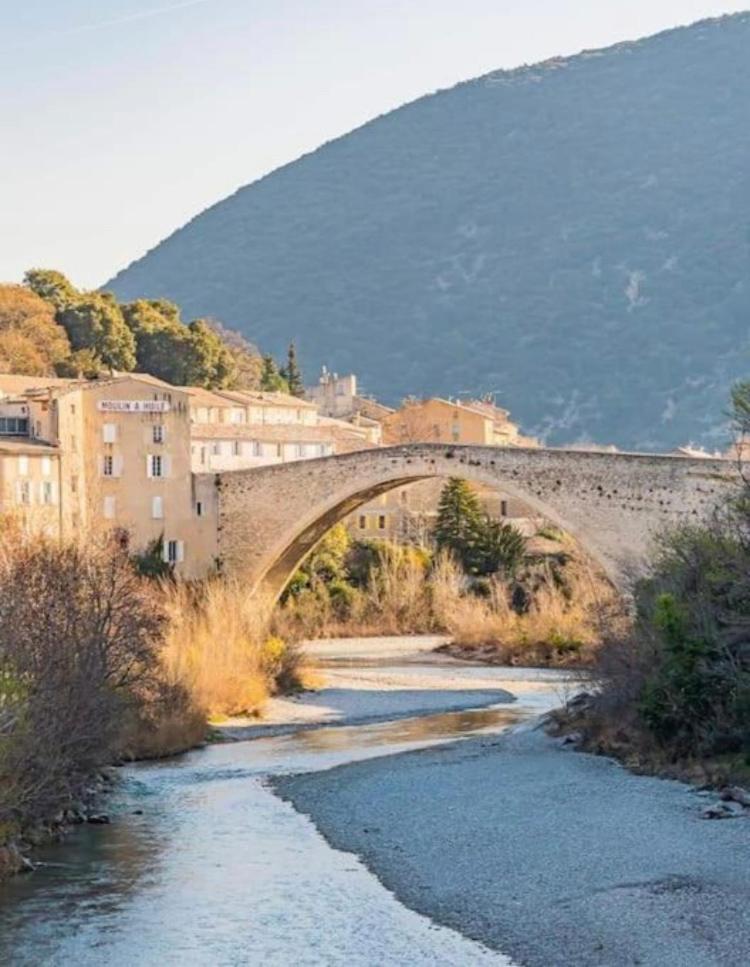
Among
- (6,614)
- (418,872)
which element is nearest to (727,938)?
(418,872)

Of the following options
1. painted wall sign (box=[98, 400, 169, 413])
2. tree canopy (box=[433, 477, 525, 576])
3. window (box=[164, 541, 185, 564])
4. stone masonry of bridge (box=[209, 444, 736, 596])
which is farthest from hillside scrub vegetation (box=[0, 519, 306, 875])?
tree canopy (box=[433, 477, 525, 576])

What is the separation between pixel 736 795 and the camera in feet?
80.3

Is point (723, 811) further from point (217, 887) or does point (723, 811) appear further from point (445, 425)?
point (445, 425)

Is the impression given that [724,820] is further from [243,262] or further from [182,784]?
[243,262]

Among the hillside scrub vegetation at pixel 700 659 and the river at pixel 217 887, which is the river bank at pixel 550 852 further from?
the hillside scrub vegetation at pixel 700 659

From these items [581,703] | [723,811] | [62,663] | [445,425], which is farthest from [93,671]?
[445,425]

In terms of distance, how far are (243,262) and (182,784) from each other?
166m

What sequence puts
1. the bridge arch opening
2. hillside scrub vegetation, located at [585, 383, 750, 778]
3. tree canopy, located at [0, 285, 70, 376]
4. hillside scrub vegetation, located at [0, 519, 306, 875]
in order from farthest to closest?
tree canopy, located at [0, 285, 70, 376], the bridge arch opening, hillside scrub vegetation, located at [585, 383, 750, 778], hillside scrub vegetation, located at [0, 519, 306, 875]

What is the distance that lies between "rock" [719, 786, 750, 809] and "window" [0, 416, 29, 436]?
34626 millimetres

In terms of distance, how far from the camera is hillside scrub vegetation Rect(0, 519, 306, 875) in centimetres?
2241

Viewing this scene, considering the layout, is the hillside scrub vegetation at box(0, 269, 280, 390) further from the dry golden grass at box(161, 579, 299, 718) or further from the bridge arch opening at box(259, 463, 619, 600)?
the dry golden grass at box(161, 579, 299, 718)

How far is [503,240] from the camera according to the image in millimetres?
176750

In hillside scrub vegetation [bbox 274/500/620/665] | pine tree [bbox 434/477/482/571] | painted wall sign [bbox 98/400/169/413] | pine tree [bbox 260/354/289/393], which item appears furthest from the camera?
pine tree [bbox 260/354/289/393]

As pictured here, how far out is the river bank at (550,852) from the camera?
1756 cm
